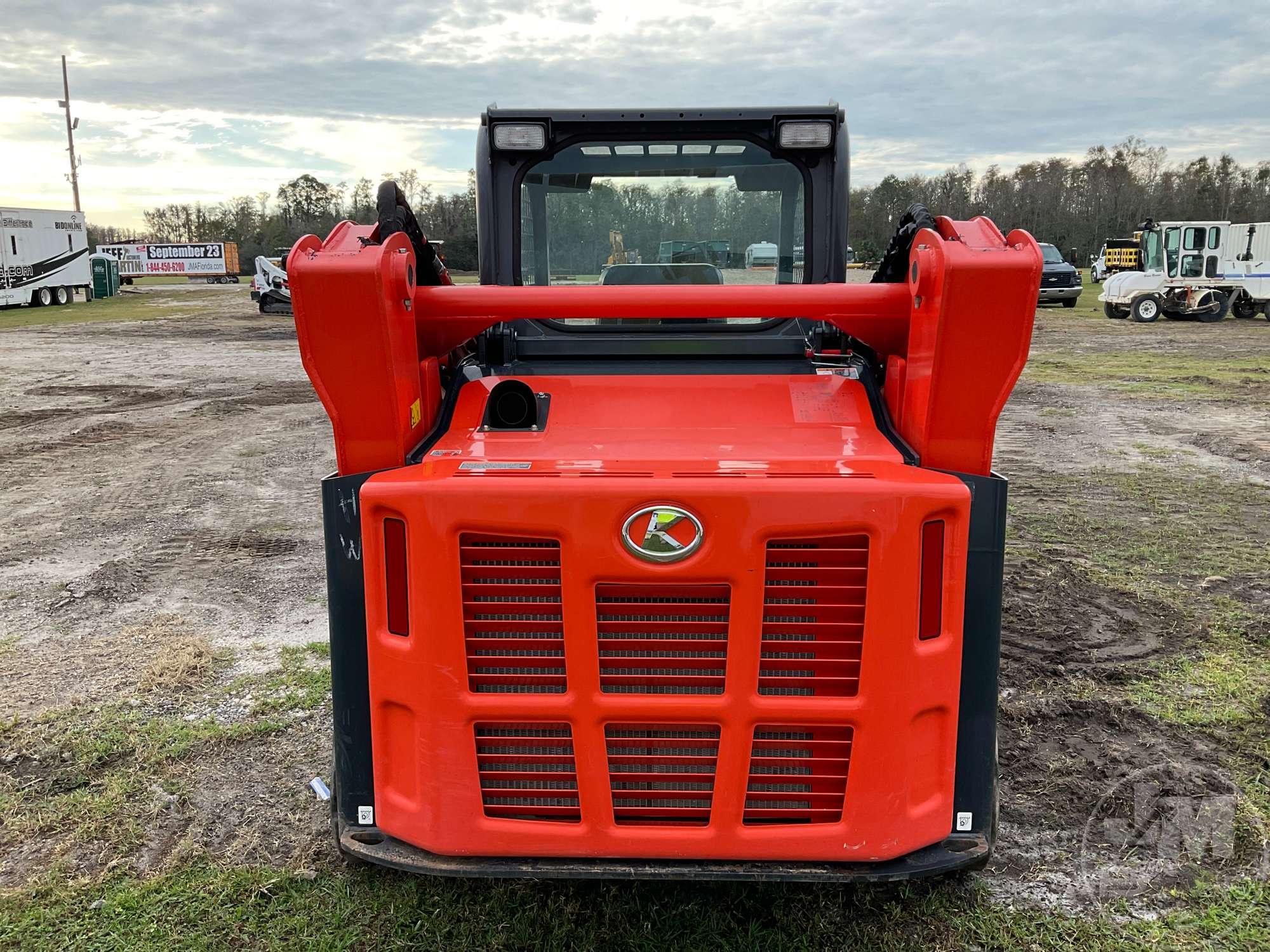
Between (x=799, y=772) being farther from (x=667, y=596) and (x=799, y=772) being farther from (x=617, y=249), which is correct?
(x=617, y=249)

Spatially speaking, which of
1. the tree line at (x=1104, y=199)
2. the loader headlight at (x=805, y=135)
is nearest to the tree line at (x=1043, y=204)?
the tree line at (x=1104, y=199)

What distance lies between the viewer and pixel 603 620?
2.38 m

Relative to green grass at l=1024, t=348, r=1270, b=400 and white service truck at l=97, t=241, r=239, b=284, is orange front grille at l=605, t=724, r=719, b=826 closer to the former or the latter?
green grass at l=1024, t=348, r=1270, b=400

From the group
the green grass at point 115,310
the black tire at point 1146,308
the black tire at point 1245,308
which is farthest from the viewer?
the green grass at point 115,310

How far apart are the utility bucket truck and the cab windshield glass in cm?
83

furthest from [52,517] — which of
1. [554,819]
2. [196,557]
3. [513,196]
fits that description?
[554,819]

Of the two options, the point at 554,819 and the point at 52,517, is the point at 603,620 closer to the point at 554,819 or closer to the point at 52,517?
the point at 554,819

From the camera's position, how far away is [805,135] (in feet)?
11.2

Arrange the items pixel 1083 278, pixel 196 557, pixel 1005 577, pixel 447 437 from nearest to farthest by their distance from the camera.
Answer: pixel 447 437 → pixel 1005 577 → pixel 196 557 → pixel 1083 278

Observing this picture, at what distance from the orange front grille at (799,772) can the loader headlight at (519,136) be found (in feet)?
6.97

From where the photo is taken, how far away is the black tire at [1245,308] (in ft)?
79.6

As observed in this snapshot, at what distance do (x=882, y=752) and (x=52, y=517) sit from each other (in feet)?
22.3

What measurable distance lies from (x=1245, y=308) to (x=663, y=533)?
2710cm

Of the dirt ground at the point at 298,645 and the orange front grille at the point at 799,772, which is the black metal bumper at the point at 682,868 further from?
the dirt ground at the point at 298,645
